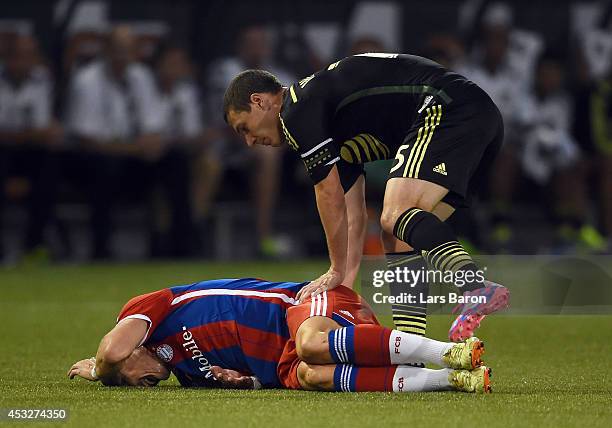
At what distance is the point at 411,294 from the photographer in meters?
6.55

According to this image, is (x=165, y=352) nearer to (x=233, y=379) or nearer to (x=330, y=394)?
(x=233, y=379)

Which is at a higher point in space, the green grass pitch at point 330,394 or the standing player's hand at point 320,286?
the standing player's hand at point 320,286

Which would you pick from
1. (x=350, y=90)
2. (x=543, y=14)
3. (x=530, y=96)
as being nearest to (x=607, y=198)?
(x=530, y=96)

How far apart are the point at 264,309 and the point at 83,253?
9485mm

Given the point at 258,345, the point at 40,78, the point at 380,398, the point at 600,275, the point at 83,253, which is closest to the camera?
the point at 380,398

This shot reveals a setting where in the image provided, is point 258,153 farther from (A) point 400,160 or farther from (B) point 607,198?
(A) point 400,160

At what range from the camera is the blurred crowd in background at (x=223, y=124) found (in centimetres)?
1455

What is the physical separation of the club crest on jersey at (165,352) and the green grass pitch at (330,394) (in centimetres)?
14

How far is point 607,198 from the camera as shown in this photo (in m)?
15.2

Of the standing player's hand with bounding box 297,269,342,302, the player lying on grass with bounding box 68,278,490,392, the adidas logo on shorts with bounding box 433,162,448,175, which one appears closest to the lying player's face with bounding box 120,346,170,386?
the player lying on grass with bounding box 68,278,490,392

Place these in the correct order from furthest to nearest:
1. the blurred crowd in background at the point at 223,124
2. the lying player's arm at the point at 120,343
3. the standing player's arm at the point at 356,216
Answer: the blurred crowd in background at the point at 223,124 < the standing player's arm at the point at 356,216 < the lying player's arm at the point at 120,343

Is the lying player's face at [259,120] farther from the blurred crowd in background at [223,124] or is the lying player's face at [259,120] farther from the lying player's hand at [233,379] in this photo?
the blurred crowd in background at [223,124]

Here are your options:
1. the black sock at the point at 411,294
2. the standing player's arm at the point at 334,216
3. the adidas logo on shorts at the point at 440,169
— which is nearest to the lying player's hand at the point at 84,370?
the standing player's arm at the point at 334,216

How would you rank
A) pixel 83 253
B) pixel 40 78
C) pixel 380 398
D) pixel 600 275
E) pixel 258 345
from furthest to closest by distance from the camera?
1. pixel 83 253
2. pixel 40 78
3. pixel 600 275
4. pixel 258 345
5. pixel 380 398
